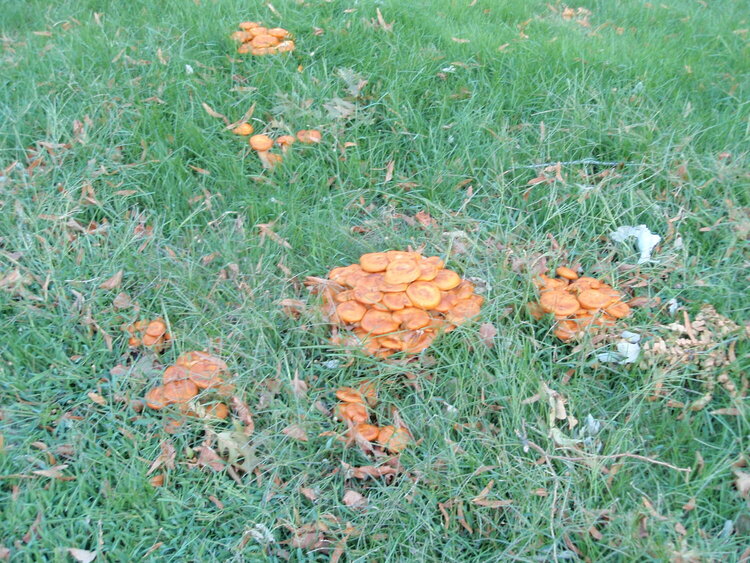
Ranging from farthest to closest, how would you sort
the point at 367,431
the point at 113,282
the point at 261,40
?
the point at 261,40 → the point at 113,282 → the point at 367,431

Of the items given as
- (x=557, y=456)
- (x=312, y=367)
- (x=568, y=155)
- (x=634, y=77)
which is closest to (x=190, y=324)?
(x=312, y=367)

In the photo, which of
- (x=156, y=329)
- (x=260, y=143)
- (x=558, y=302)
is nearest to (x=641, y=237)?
(x=558, y=302)

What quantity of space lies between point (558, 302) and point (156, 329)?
1899 millimetres

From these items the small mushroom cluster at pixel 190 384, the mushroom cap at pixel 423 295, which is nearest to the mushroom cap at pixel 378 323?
the mushroom cap at pixel 423 295

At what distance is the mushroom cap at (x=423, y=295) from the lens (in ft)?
9.16

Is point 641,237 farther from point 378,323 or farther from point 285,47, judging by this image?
point 285,47

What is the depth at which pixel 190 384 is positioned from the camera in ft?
9.02

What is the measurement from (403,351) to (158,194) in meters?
1.87

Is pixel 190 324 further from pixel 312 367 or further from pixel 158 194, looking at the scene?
pixel 158 194

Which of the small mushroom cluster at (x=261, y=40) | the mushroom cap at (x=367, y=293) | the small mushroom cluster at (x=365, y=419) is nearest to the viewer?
the small mushroom cluster at (x=365, y=419)

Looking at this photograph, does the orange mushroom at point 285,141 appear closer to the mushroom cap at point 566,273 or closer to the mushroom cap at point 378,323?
the mushroom cap at point 378,323

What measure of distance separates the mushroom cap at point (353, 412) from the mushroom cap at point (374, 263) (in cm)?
62

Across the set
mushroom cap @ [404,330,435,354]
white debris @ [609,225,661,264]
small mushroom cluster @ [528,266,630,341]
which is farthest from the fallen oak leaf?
white debris @ [609,225,661,264]

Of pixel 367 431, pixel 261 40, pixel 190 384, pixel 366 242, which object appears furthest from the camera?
pixel 261 40
